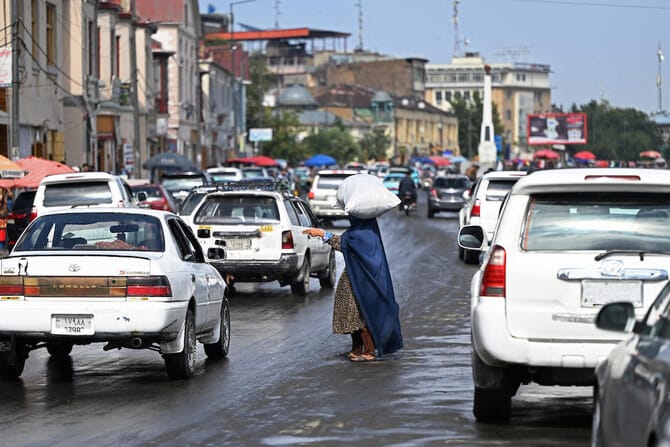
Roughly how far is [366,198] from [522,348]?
16.1ft

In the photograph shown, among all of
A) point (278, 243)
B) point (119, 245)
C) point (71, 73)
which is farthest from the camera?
point (71, 73)

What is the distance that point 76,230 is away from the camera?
13.9 m

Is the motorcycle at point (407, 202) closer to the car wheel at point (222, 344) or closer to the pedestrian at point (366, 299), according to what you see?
the car wheel at point (222, 344)

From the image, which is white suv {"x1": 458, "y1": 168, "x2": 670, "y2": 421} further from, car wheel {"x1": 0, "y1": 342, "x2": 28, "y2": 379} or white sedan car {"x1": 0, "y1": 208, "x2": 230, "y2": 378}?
car wheel {"x1": 0, "y1": 342, "x2": 28, "y2": 379}

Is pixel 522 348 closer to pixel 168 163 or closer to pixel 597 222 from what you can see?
pixel 597 222

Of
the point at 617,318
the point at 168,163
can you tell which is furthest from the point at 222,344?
the point at 168,163

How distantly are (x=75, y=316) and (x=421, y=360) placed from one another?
3652 millimetres

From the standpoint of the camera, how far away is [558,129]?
525 feet

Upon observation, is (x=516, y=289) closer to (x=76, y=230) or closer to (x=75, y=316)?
(x=75, y=316)

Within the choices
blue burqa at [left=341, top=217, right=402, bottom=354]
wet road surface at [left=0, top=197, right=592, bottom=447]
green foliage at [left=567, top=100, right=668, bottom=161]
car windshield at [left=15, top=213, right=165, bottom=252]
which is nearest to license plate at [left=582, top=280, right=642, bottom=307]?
wet road surface at [left=0, top=197, right=592, bottom=447]

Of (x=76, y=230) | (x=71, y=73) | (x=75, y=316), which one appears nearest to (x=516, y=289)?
(x=75, y=316)

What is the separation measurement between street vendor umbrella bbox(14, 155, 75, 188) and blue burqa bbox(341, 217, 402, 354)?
21319 mm

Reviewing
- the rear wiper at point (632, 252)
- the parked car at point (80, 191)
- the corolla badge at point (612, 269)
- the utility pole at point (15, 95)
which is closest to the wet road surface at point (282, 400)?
the corolla badge at point (612, 269)

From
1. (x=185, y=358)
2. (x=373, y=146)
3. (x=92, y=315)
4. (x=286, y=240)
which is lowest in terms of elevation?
(x=373, y=146)
